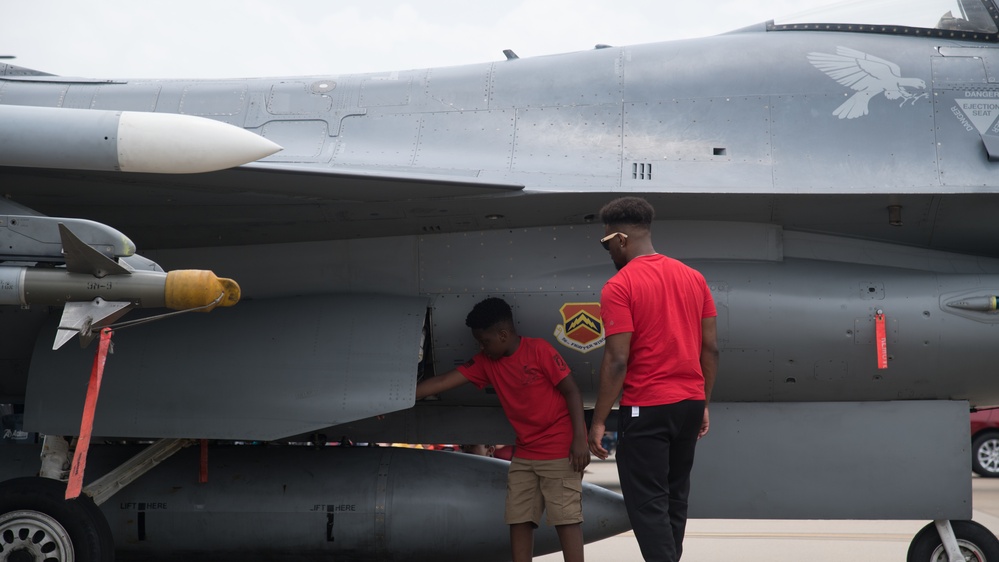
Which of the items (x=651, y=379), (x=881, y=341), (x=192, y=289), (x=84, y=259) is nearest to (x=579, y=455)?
(x=651, y=379)

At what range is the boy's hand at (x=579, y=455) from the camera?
599cm

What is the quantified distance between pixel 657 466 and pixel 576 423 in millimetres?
1419

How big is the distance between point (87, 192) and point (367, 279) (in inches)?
75.4

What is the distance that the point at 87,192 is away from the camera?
637cm

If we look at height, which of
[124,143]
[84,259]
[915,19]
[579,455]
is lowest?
[579,455]

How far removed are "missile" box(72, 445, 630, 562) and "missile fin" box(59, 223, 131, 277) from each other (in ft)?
6.59

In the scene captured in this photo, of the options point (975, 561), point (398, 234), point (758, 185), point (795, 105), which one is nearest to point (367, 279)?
point (398, 234)

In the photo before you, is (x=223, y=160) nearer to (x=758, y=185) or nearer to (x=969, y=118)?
(x=758, y=185)

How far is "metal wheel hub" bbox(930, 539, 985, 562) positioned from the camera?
20.9 ft

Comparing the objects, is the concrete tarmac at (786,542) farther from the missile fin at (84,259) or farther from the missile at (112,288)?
the missile fin at (84,259)

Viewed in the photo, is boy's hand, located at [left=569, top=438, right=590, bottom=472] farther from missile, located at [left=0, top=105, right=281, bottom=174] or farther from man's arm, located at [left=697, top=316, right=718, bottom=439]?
missile, located at [left=0, top=105, right=281, bottom=174]

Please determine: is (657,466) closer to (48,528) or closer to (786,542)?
(48,528)

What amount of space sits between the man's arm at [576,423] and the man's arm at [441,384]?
69 centimetres

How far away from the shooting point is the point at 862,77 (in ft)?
21.2
